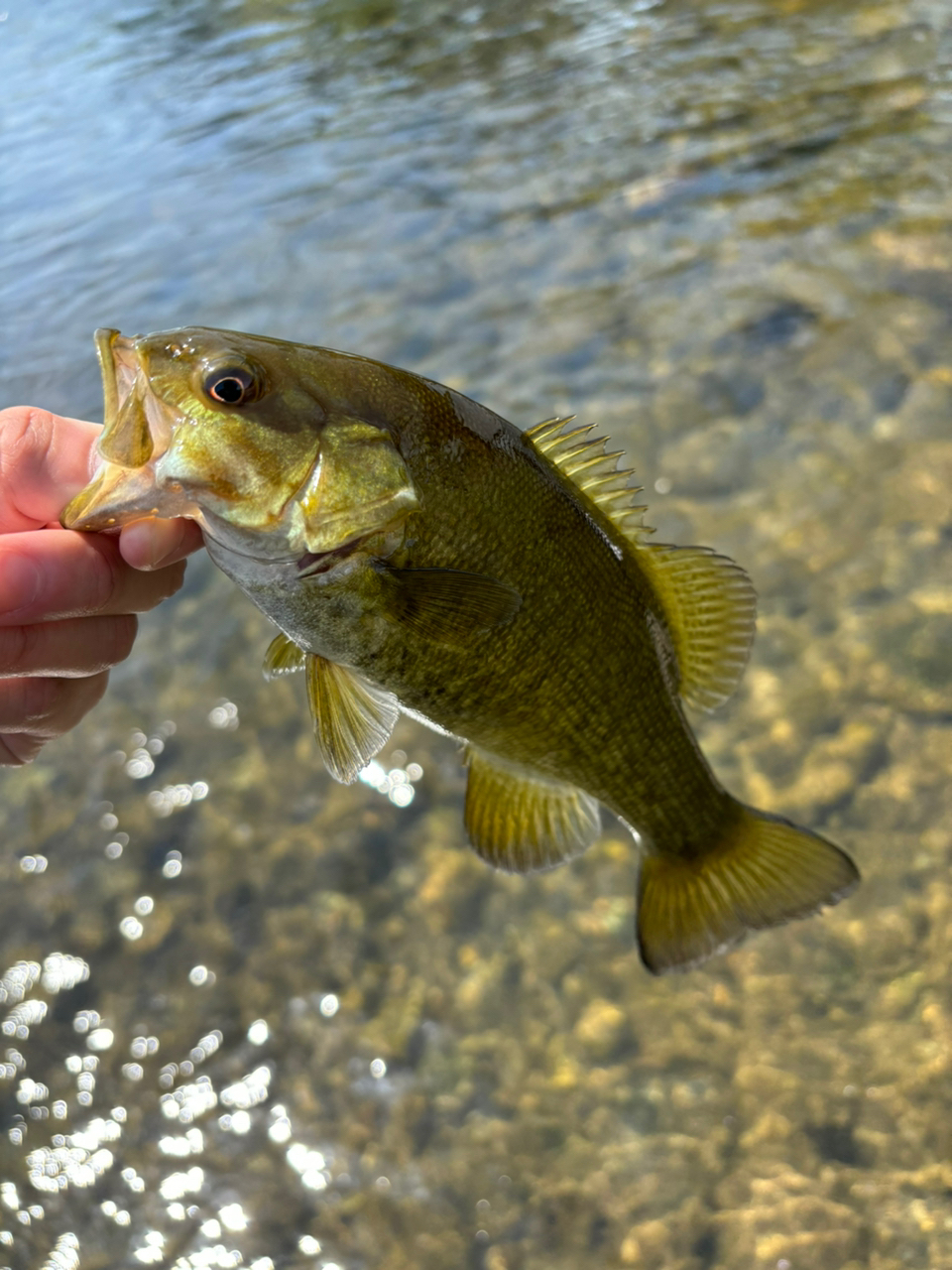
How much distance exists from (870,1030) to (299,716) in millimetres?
3109

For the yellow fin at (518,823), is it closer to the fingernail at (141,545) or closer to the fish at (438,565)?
the fish at (438,565)

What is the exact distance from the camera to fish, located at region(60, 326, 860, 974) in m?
1.94

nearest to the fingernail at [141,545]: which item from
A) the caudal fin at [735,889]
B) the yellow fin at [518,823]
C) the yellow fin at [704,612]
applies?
the yellow fin at [518,823]

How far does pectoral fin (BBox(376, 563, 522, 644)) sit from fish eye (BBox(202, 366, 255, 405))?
42 centimetres

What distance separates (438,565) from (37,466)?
972 mm

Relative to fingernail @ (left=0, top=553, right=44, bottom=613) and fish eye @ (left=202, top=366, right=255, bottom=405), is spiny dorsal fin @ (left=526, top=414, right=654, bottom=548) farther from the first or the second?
fingernail @ (left=0, top=553, right=44, bottom=613)

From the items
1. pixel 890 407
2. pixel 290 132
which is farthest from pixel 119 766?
pixel 290 132

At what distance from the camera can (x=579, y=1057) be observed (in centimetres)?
391

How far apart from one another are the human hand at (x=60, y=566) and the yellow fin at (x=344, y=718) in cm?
41

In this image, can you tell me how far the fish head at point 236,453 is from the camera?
74.9 inches

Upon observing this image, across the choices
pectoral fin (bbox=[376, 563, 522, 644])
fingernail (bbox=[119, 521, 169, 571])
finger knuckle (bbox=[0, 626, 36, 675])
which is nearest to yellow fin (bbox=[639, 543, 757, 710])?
pectoral fin (bbox=[376, 563, 522, 644])

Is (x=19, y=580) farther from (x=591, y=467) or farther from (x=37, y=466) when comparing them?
(x=591, y=467)

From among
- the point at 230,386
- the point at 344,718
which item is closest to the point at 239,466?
the point at 230,386

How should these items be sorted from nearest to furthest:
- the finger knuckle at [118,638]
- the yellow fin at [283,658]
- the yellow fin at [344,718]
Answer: the yellow fin at [344,718]
the yellow fin at [283,658]
the finger knuckle at [118,638]
